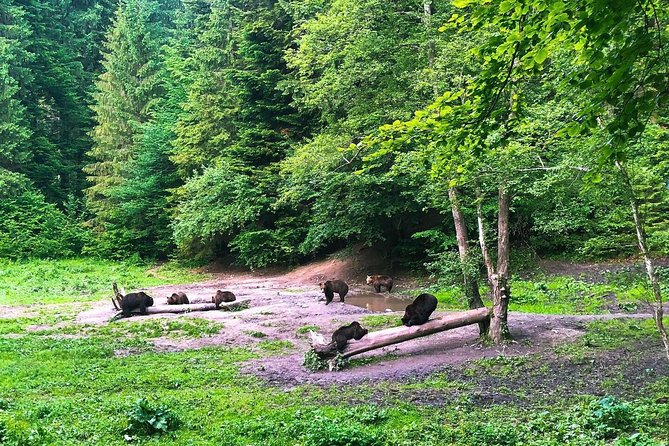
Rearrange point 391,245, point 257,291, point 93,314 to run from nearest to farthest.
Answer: point 93,314 < point 257,291 < point 391,245

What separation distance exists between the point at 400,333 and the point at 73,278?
21483 mm

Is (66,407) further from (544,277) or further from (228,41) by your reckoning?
(228,41)

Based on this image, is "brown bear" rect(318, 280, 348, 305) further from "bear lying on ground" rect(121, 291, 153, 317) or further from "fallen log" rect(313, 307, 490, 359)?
"fallen log" rect(313, 307, 490, 359)

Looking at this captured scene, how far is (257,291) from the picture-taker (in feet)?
70.1

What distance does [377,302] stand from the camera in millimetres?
18641

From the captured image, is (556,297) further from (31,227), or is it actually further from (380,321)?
(31,227)

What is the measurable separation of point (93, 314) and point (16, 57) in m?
29.0

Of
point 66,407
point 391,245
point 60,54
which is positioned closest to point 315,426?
point 66,407

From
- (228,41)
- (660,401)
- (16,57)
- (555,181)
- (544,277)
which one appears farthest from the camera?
(16,57)

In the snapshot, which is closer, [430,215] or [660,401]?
[660,401]

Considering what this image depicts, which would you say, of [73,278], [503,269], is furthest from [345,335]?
[73,278]

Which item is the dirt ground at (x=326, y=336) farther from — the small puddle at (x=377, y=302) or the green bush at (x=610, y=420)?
the green bush at (x=610, y=420)

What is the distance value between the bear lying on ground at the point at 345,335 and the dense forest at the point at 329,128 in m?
3.24

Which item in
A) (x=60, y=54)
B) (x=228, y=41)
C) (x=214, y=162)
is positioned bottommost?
(x=214, y=162)
